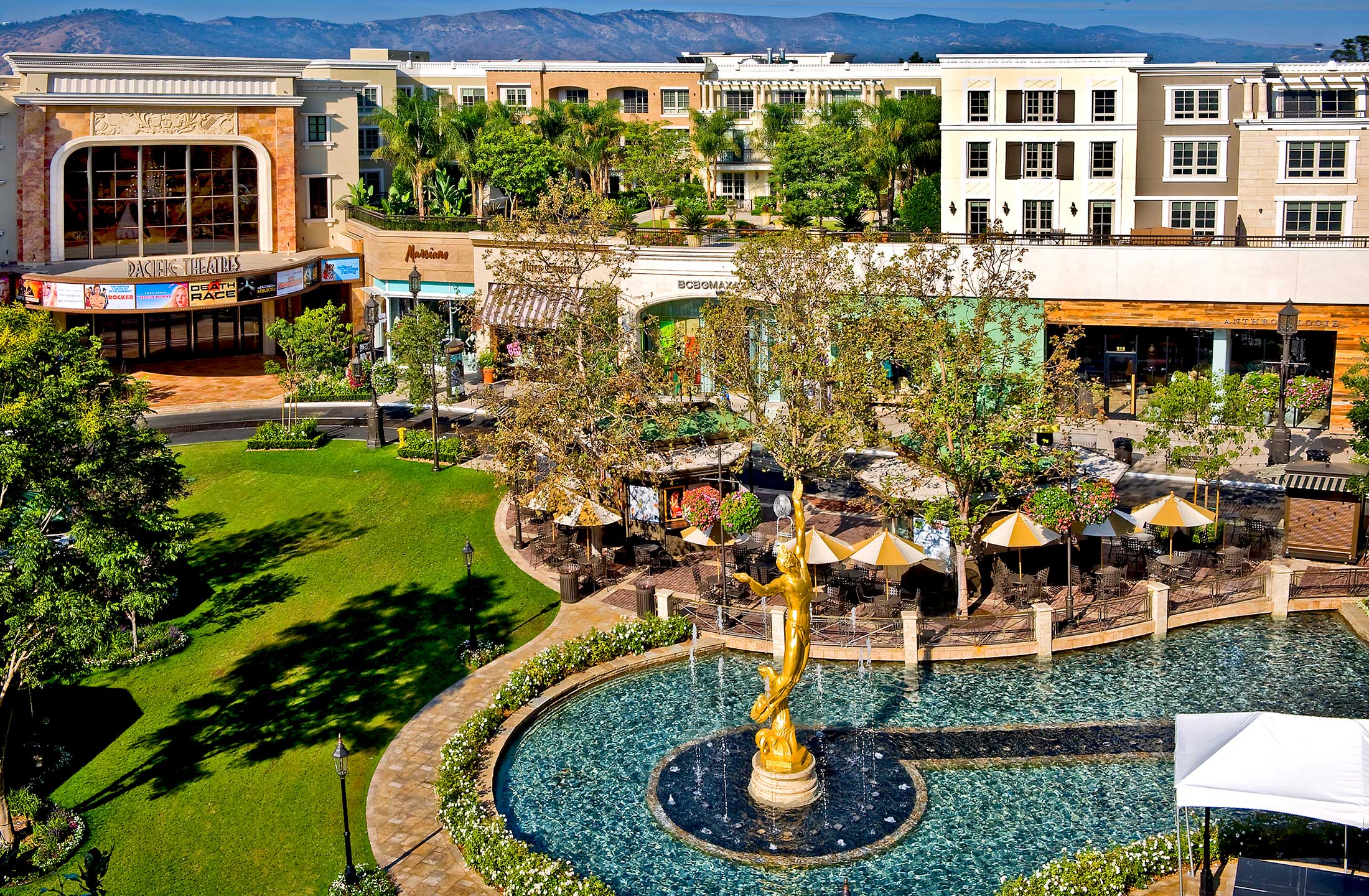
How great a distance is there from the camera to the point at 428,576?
4184cm

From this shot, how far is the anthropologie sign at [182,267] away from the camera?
218 ft

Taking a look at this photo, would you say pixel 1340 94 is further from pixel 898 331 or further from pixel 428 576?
pixel 428 576

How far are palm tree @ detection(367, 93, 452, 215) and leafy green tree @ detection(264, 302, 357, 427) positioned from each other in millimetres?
23129

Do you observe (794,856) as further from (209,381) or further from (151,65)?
(151,65)

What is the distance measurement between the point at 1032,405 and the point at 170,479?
20.9m

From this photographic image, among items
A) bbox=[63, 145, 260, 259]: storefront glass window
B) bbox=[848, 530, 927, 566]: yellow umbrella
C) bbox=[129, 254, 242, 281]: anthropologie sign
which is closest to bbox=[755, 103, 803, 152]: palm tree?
bbox=[63, 145, 260, 259]: storefront glass window

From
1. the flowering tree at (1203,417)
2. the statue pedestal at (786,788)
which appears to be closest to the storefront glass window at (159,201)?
the flowering tree at (1203,417)

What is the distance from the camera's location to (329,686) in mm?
35594

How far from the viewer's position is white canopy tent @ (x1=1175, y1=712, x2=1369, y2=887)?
22.3 metres

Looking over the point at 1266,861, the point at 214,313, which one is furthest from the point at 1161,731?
the point at 214,313

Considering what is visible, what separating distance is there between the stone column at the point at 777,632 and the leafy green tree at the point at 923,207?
39278 millimetres

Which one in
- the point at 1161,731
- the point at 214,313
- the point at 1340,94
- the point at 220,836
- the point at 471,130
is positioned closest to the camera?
the point at 220,836

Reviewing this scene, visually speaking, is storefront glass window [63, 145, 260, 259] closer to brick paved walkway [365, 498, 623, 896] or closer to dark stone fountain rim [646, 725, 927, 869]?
brick paved walkway [365, 498, 623, 896]

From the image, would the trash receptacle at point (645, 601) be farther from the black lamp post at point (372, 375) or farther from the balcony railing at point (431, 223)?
the balcony railing at point (431, 223)
